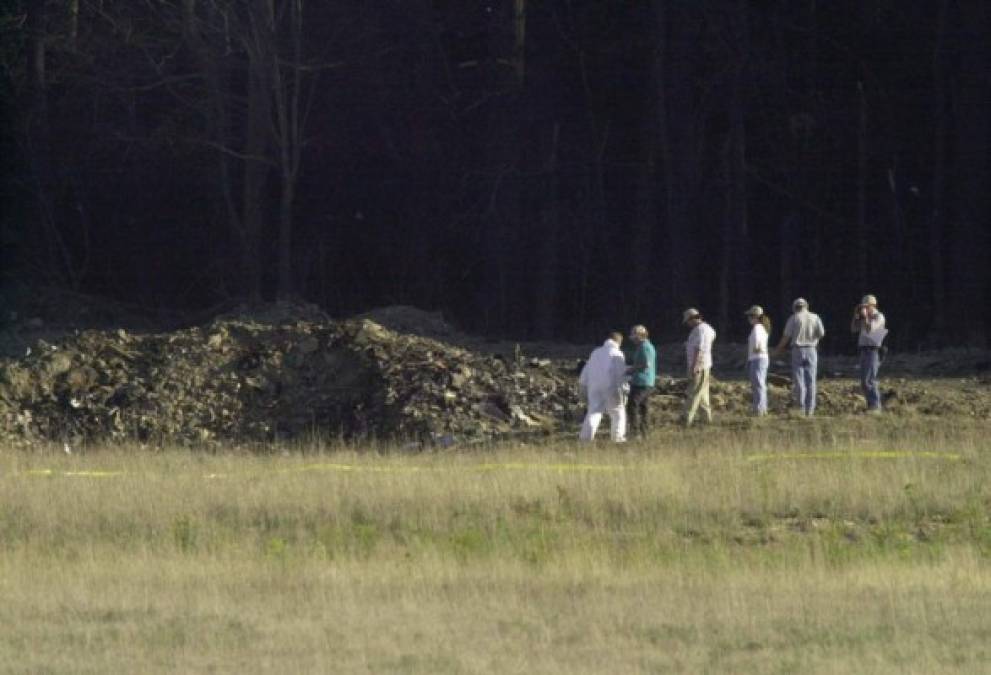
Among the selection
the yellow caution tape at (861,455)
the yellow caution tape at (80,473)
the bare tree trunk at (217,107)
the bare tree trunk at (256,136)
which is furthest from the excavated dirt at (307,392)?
the bare tree trunk at (217,107)

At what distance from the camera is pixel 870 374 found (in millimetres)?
25125

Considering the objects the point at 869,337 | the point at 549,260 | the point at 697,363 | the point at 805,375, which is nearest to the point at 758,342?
the point at 697,363

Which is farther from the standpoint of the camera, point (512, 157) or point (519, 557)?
point (512, 157)

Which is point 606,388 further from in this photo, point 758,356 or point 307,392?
point 307,392

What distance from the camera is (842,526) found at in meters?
18.0

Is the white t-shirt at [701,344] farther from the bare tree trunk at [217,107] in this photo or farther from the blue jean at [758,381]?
the bare tree trunk at [217,107]

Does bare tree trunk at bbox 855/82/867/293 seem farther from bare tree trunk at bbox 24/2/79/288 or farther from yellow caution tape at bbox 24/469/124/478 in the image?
yellow caution tape at bbox 24/469/124/478

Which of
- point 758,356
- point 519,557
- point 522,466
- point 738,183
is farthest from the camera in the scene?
point 738,183

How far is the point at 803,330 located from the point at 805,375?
0.93 metres

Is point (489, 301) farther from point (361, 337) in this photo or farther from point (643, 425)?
point (643, 425)

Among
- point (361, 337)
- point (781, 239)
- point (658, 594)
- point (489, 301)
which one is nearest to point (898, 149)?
point (781, 239)

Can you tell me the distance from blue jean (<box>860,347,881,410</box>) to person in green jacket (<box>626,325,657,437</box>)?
10.8ft

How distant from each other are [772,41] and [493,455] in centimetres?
2482

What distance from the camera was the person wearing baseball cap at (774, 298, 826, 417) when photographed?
2453cm
